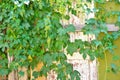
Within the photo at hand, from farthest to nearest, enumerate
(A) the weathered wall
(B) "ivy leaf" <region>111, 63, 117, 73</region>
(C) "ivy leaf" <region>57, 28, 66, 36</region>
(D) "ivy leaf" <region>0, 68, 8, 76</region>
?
(A) the weathered wall
(B) "ivy leaf" <region>111, 63, 117, 73</region>
(D) "ivy leaf" <region>0, 68, 8, 76</region>
(C) "ivy leaf" <region>57, 28, 66, 36</region>

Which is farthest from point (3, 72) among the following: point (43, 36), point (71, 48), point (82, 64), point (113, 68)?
point (113, 68)

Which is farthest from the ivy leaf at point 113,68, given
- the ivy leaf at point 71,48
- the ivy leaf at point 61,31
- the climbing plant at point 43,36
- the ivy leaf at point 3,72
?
the ivy leaf at point 3,72

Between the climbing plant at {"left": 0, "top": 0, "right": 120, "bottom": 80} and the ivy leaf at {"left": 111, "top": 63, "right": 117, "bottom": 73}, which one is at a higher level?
the climbing plant at {"left": 0, "top": 0, "right": 120, "bottom": 80}

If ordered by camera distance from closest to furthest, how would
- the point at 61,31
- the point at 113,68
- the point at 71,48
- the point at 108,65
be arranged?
the point at 61,31
the point at 71,48
the point at 113,68
the point at 108,65

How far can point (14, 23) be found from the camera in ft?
7.76

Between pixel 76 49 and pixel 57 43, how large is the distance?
0.17m

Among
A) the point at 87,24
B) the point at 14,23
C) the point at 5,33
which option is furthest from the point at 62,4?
the point at 5,33

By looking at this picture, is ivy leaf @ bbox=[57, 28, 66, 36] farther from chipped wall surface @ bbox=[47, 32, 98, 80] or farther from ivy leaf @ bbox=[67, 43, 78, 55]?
chipped wall surface @ bbox=[47, 32, 98, 80]

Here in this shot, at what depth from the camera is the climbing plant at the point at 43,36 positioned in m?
2.38

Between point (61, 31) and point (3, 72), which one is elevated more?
point (61, 31)

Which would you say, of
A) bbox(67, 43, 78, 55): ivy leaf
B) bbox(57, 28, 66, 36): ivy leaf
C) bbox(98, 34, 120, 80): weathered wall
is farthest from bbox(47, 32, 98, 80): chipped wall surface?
bbox(57, 28, 66, 36): ivy leaf

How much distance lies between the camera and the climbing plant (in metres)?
2.38

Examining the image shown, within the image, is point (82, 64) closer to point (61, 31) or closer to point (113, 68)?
point (113, 68)

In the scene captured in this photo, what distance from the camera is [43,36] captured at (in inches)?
96.7
